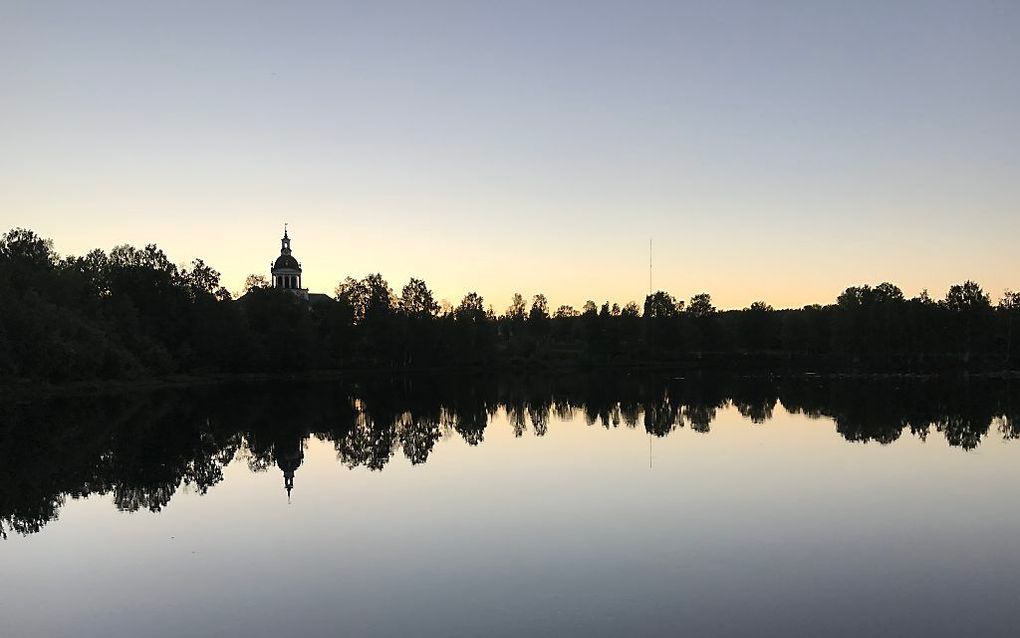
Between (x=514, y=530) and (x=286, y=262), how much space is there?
119 m

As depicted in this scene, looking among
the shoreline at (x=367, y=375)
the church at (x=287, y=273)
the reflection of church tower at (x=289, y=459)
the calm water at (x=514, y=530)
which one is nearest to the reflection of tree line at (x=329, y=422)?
the reflection of church tower at (x=289, y=459)

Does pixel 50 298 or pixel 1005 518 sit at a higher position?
pixel 50 298

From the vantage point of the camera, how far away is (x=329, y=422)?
35812 mm

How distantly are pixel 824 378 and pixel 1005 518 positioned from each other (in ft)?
205

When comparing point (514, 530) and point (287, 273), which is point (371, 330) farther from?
point (514, 530)

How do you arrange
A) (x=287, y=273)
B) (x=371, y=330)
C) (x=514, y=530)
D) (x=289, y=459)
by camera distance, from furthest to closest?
(x=287, y=273), (x=371, y=330), (x=289, y=459), (x=514, y=530)

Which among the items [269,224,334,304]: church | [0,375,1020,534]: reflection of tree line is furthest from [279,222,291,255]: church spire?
[0,375,1020,534]: reflection of tree line

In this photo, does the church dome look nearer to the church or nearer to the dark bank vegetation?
the church

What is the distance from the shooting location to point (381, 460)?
24.0 meters

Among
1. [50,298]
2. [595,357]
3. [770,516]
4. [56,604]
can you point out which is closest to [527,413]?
[770,516]

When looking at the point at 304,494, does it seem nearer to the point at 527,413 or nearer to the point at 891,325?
the point at 527,413

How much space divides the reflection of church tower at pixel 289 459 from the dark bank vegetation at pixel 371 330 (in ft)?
104

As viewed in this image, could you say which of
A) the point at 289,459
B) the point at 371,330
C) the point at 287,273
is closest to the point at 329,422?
the point at 289,459

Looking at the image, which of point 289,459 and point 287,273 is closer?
point 289,459
